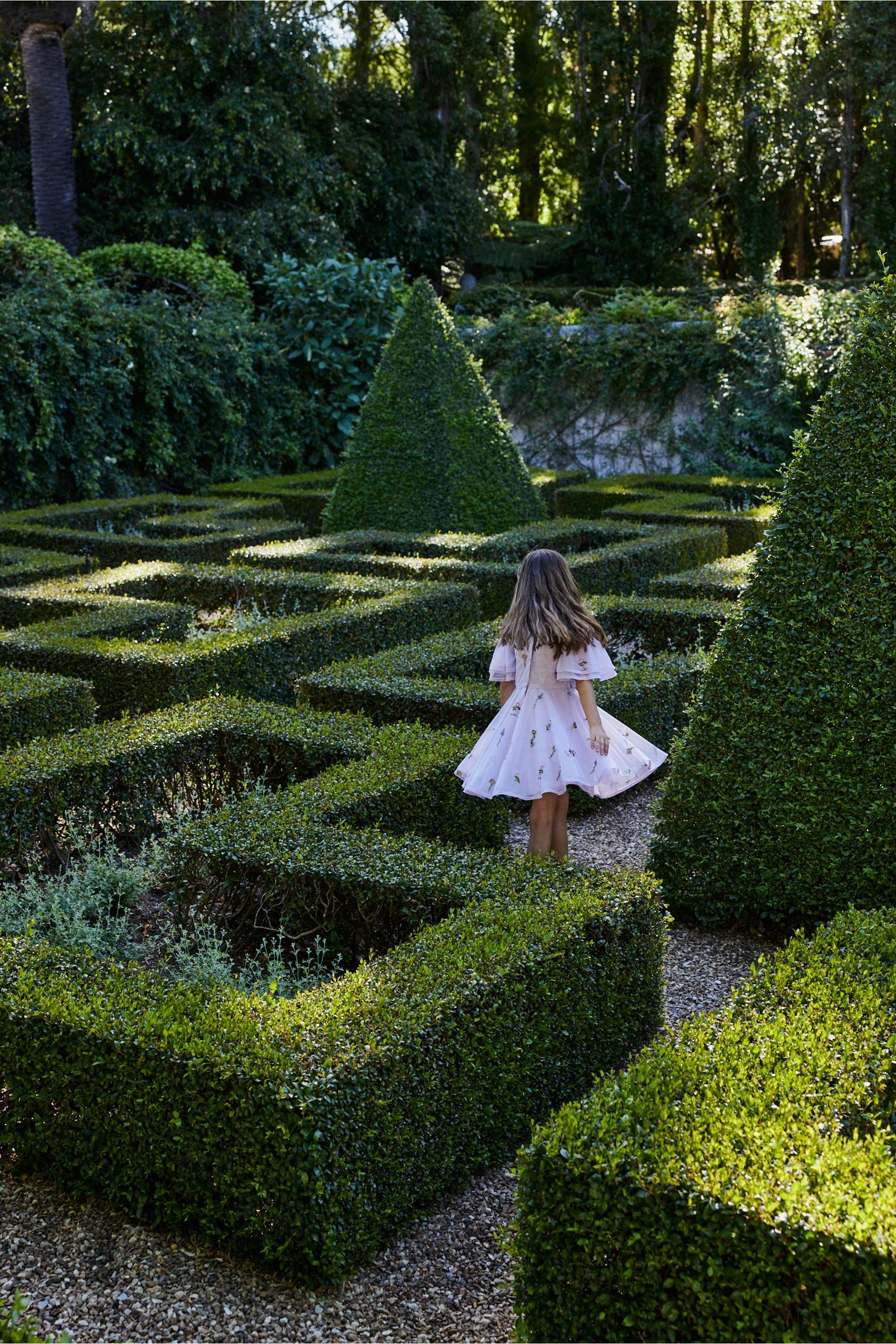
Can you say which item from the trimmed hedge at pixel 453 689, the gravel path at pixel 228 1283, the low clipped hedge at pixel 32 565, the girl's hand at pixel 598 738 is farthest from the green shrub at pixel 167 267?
the gravel path at pixel 228 1283

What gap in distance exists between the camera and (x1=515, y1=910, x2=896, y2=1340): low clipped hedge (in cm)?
242

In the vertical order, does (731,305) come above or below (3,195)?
below

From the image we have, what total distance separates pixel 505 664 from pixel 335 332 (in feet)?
47.2

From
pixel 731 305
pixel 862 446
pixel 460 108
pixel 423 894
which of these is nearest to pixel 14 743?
pixel 423 894

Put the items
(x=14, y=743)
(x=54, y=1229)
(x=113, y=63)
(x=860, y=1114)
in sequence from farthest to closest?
(x=113, y=63) < (x=14, y=743) < (x=54, y=1229) < (x=860, y=1114)

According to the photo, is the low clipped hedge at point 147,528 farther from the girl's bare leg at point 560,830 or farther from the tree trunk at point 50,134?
the tree trunk at point 50,134

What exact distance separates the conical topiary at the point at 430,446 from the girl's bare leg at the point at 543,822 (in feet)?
22.9

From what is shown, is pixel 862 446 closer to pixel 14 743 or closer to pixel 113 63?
pixel 14 743

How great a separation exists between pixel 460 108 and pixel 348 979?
2775 centimetres

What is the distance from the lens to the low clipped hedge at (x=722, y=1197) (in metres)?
2.42

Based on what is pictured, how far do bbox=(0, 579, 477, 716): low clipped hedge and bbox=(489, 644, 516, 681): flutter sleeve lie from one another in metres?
2.68

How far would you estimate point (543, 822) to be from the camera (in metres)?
5.29

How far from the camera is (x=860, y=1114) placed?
2.92 metres

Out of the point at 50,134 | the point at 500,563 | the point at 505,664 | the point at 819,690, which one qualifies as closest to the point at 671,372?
the point at 50,134
